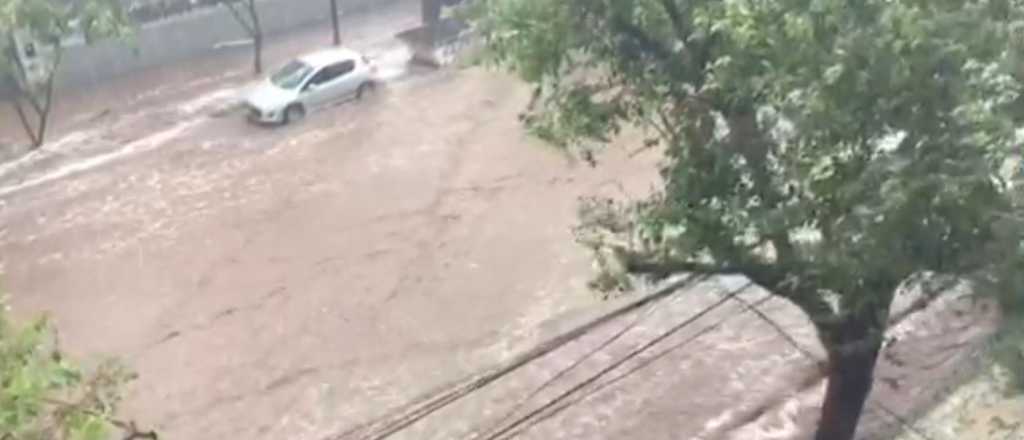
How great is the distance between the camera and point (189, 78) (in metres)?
24.5

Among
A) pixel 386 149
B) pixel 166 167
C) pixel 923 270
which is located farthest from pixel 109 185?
pixel 923 270

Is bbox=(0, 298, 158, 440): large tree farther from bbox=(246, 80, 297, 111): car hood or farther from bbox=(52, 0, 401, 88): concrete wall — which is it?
bbox=(52, 0, 401, 88): concrete wall

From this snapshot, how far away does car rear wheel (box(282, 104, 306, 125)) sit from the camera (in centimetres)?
A: 2217

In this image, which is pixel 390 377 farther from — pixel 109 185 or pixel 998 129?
pixel 998 129

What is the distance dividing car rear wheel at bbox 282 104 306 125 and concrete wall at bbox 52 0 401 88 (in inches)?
123

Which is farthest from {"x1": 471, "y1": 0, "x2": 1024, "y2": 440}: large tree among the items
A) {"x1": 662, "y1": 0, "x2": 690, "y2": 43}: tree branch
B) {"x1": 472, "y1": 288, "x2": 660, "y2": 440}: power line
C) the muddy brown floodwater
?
{"x1": 472, "y1": 288, "x2": 660, "y2": 440}: power line

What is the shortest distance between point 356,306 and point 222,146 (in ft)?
19.6

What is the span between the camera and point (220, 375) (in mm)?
15375

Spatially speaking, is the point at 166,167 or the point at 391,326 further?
the point at 166,167

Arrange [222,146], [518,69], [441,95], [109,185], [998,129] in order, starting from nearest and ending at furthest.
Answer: [998,129]
[518,69]
[109,185]
[222,146]
[441,95]

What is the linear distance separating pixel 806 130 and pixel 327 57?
15.2 m

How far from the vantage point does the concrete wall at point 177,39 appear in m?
24.0

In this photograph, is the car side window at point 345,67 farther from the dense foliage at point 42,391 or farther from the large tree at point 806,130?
the dense foliage at point 42,391

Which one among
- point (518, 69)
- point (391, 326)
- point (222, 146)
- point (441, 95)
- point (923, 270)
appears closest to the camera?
point (923, 270)
